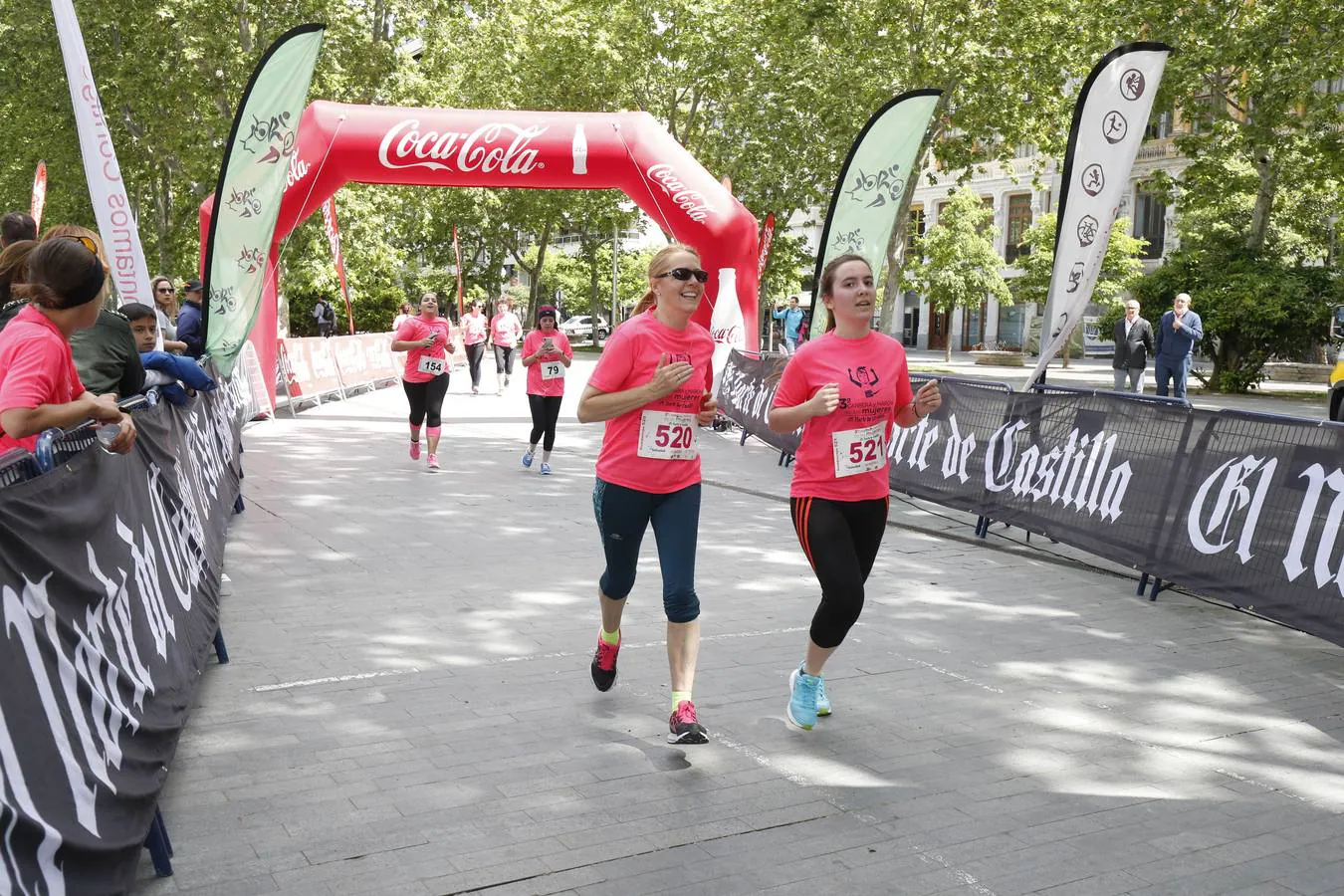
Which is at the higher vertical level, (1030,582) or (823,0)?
(823,0)

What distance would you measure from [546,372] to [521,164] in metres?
5.44

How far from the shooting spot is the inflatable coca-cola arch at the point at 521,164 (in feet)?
54.4

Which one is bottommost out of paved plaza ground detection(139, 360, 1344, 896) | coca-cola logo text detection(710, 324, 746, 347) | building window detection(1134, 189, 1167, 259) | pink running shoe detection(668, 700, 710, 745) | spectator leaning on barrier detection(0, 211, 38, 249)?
paved plaza ground detection(139, 360, 1344, 896)

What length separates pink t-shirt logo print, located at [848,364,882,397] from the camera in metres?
5.12

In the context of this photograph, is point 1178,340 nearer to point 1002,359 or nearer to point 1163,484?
point 1163,484

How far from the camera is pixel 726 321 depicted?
17.3 m

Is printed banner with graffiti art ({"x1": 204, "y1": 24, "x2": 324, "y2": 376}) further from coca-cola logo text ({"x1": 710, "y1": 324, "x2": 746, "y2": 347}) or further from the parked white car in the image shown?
the parked white car

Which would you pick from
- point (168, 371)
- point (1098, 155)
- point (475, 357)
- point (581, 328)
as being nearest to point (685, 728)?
point (168, 371)

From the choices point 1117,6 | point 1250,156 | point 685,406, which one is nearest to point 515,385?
point 1117,6

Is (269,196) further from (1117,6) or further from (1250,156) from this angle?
(1250,156)

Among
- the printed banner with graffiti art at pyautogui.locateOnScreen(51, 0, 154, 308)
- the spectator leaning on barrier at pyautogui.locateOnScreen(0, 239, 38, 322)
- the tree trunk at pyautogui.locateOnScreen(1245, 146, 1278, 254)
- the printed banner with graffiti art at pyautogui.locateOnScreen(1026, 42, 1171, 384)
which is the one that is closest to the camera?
the spectator leaning on barrier at pyautogui.locateOnScreen(0, 239, 38, 322)

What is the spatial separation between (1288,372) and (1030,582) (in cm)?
2857

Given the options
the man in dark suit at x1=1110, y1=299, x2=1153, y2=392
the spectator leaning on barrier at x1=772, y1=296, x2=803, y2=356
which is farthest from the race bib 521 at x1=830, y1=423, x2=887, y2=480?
the spectator leaning on barrier at x1=772, y1=296, x2=803, y2=356

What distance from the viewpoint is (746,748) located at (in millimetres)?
5020
